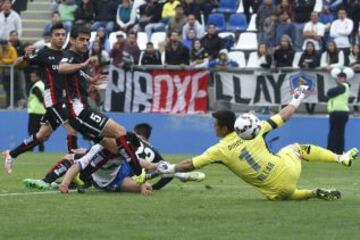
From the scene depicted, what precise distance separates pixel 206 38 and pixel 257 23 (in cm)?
223

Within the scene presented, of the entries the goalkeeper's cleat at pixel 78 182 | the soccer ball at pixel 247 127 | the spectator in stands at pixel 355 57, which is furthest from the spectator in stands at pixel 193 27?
the soccer ball at pixel 247 127

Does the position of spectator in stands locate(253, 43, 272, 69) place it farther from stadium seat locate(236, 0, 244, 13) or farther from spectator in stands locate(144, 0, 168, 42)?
spectator in stands locate(144, 0, 168, 42)

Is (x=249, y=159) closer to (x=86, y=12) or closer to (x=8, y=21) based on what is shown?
(x=8, y=21)

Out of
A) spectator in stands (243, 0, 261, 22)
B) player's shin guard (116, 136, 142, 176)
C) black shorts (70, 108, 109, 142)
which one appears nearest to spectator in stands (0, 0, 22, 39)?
spectator in stands (243, 0, 261, 22)

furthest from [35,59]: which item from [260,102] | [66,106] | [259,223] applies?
[260,102]

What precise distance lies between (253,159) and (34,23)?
76.2ft

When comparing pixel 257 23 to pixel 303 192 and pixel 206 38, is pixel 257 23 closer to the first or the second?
pixel 206 38

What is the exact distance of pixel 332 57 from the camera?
2992cm

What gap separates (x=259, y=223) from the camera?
12.5 meters

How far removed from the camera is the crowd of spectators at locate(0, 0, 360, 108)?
3027 cm

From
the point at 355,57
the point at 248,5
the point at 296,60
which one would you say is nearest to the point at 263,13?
the point at 248,5

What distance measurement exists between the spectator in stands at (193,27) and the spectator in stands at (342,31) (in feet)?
12.0

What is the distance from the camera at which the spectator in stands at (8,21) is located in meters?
33.6

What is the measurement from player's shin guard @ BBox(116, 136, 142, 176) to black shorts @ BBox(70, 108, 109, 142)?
0.34 m
